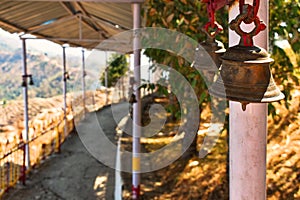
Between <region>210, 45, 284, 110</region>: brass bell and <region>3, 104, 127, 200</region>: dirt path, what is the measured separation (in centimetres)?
404

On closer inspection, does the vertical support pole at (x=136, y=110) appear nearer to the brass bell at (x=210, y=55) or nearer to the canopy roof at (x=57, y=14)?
the canopy roof at (x=57, y=14)

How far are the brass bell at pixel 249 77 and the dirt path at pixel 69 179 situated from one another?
4042 millimetres

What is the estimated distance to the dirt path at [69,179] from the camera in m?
5.03

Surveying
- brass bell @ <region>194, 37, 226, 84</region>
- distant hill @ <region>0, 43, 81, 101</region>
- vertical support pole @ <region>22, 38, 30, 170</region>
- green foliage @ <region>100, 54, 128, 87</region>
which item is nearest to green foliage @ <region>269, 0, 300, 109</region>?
brass bell @ <region>194, 37, 226, 84</region>

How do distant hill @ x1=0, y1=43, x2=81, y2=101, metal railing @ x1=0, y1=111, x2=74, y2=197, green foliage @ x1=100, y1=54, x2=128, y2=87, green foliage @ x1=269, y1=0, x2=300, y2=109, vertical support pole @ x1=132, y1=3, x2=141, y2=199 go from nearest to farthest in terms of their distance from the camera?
green foliage @ x1=269, y1=0, x2=300, y2=109, vertical support pole @ x1=132, y1=3, x2=141, y2=199, metal railing @ x1=0, y1=111, x2=74, y2=197, distant hill @ x1=0, y1=43, x2=81, y2=101, green foliage @ x1=100, y1=54, x2=128, y2=87

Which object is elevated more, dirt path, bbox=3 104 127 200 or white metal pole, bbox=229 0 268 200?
white metal pole, bbox=229 0 268 200

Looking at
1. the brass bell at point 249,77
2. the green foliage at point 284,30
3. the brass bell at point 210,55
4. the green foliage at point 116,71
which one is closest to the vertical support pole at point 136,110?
the green foliage at point 284,30

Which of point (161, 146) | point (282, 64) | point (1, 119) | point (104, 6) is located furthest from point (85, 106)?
point (282, 64)

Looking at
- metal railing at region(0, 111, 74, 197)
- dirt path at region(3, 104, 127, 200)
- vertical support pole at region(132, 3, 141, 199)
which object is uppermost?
vertical support pole at region(132, 3, 141, 199)

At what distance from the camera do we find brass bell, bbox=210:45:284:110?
109 cm

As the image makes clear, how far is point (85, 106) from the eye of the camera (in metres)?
11.5

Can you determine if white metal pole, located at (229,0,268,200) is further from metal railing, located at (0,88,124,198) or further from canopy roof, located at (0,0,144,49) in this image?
metal railing, located at (0,88,124,198)

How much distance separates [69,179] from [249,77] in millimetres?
5045

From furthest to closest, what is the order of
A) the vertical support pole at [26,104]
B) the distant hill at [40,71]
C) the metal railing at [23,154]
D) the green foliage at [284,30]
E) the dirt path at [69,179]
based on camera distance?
the distant hill at [40,71], the vertical support pole at [26,104], the metal railing at [23,154], the dirt path at [69,179], the green foliage at [284,30]
